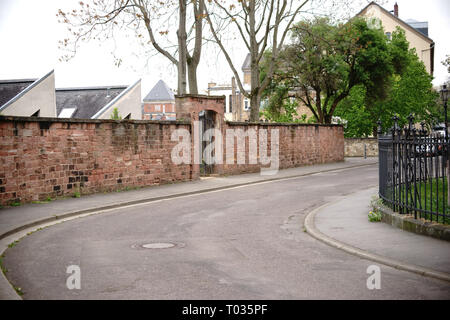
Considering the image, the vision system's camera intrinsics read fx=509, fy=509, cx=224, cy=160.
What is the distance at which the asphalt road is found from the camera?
5.90 m

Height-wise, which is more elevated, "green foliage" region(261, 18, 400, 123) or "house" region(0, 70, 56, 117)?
"green foliage" region(261, 18, 400, 123)

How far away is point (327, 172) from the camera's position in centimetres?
2652

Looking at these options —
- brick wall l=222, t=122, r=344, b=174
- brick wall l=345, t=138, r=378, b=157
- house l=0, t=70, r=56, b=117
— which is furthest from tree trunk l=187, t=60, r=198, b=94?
brick wall l=345, t=138, r=378, b=157

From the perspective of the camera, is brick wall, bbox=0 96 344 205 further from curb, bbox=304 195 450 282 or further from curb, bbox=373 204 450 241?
curb, bbox=373 204 450 241

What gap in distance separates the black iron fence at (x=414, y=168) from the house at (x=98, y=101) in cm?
3407

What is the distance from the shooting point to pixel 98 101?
44.7 m

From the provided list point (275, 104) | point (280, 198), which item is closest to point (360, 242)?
point (280, 198)

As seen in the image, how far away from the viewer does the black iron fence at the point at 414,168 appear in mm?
9125

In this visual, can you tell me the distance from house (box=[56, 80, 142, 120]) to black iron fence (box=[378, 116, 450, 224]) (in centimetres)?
3407

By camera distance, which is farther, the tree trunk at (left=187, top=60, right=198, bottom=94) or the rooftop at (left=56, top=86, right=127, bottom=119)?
the rooftop at (left=56, top=86, right=127, bottom=119)

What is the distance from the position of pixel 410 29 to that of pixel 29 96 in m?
45.8

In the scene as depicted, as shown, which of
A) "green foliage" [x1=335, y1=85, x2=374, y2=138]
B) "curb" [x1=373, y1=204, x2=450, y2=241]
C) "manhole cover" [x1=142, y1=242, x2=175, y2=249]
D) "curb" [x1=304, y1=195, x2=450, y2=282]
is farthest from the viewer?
"green foliage" [x1=335, y1=85, x2=374, y2=138]

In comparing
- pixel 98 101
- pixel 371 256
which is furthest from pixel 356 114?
pixel 371 256
